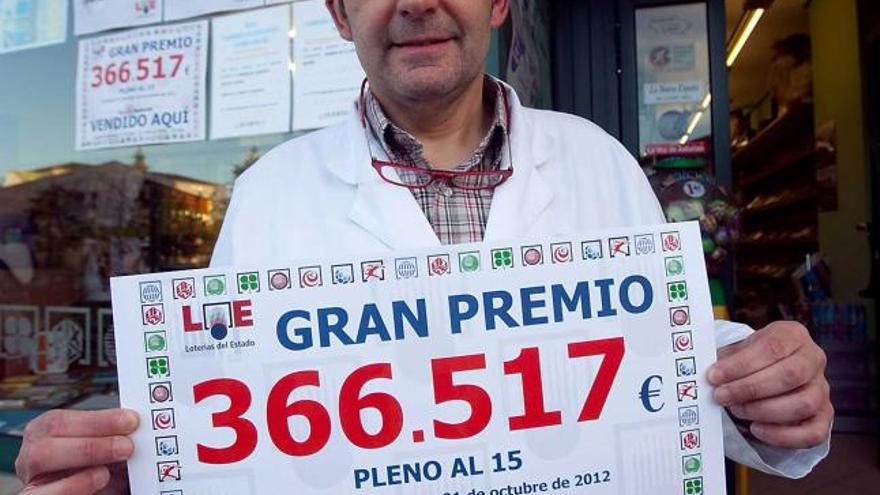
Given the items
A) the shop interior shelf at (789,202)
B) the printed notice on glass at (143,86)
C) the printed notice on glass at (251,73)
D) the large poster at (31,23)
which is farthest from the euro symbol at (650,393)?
the shop interior shelf at (789,202)

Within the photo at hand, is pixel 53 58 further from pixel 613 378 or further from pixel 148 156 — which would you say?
pixel 613 378

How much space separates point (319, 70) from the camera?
7.82 feet

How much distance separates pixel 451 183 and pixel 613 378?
16.6 inches

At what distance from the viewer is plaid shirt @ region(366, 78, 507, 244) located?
48.2 inches

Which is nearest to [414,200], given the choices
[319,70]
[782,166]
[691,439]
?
[691,439]

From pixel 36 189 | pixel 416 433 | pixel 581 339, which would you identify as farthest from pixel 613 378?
pixel 36 189

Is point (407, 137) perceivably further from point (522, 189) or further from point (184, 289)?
point (184, 289)

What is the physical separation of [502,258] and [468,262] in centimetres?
5

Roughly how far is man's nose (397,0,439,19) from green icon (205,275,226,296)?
0.49m

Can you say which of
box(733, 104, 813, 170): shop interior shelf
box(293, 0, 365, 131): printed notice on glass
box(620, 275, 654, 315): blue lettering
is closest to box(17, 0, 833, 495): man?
box(620, 275, 654, 315): blue lettering

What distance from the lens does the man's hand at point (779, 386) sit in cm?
96

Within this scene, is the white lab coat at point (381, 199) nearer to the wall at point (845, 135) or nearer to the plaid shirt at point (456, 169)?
the plaid shirt at point (456, 169)

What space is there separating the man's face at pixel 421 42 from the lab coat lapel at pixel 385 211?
14 centimetres

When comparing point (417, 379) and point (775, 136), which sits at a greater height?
point (775, 136)
